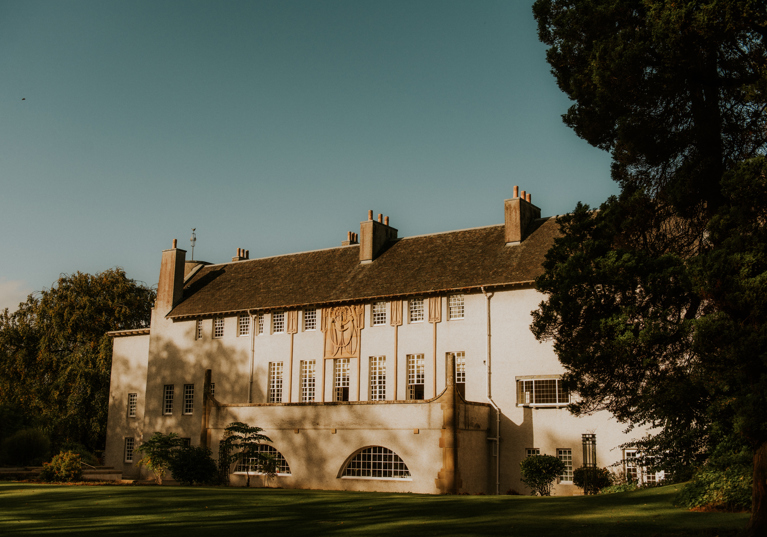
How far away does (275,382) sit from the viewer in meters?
40.6

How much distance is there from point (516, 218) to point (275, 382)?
51.8ft

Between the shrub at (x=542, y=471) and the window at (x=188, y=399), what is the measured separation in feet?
71.9

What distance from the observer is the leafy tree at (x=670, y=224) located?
1436 centimetres

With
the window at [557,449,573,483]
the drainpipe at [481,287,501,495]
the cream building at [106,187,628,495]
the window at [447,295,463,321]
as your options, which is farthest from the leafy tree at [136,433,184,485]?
the window at [557,449,573,483]

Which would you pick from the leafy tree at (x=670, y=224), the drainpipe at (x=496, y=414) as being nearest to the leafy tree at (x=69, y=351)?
the drainpipe at (x=496, y=414)

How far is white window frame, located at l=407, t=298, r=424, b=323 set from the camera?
36219mm

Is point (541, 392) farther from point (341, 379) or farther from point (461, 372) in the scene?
point (341, 379)

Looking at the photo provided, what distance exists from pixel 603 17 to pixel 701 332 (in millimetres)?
7731

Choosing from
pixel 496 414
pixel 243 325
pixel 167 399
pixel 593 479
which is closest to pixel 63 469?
pixel 167 399

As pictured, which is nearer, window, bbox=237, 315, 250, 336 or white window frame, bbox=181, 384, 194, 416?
window, bbox=237, 315, 250, 336

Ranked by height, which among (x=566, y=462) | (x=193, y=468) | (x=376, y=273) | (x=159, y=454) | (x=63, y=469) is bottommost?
(x=63, y=469)

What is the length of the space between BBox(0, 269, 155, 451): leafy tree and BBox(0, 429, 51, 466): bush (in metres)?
3.16

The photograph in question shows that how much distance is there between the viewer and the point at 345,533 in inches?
A: 650

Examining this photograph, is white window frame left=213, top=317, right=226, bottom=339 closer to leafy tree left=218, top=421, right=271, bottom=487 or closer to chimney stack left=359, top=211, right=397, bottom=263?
leafy tree left=218, top=421, right=271, bottom=487
